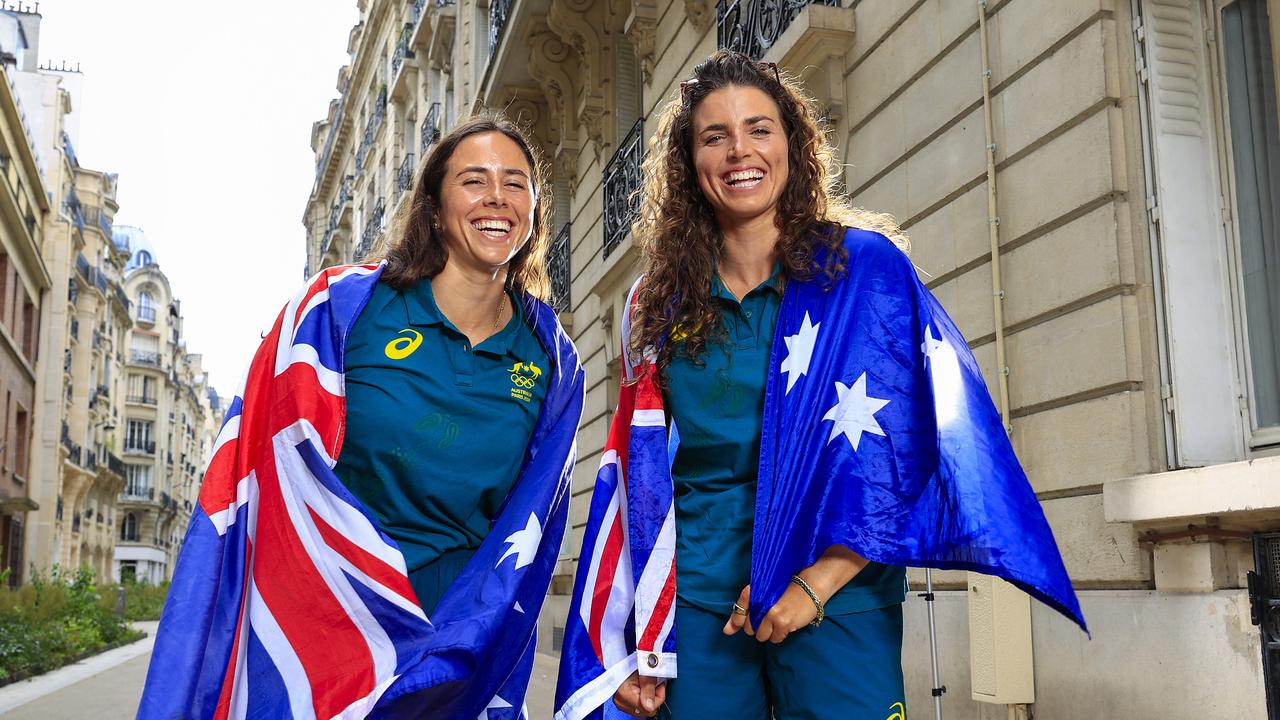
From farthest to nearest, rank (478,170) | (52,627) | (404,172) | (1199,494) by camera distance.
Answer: (404,172) < (52,627) < (1199,494) < (478,170)

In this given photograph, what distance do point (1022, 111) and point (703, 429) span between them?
456cm

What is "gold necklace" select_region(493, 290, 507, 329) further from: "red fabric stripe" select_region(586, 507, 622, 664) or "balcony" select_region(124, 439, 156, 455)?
"balcony" select_region(124, 439, 156, 455)

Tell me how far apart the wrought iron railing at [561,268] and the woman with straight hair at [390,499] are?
13.3 m

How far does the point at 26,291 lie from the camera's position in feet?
121

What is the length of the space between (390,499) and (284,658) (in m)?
0.44

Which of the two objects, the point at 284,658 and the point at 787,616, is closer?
the point at 787,616

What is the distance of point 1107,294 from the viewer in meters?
5.68

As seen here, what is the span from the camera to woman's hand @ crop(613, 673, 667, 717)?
2566 millimetres

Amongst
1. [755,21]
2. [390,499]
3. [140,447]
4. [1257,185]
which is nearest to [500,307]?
[390,499]

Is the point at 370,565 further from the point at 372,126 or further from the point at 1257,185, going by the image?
the point at 372,126

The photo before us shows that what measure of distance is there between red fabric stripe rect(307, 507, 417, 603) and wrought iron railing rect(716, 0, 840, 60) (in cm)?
669

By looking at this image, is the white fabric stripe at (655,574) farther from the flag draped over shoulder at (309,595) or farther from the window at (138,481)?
the window at (138,481)

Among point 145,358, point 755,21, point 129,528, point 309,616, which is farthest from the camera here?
point 145,358

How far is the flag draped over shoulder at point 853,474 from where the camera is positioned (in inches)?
Answer: 90.0
